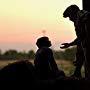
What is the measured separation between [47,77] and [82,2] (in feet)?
7.81

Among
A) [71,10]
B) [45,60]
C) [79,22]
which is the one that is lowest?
[45,60]

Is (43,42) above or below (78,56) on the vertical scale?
above

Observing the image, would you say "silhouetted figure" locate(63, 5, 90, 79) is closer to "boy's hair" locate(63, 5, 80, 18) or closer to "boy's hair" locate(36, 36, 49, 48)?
"boy's hair" locate(63, 5, 80, 18)

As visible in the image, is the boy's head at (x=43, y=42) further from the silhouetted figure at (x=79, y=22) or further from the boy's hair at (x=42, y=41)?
the silhouetted figure at (x=79, y=22)

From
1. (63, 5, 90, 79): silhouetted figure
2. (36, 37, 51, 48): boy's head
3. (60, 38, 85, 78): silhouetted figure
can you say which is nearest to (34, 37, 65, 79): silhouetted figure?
(36, 37, 51, 48): boy's head

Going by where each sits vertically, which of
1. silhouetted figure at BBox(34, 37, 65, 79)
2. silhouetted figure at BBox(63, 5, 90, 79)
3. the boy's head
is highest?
silhouetted figure at BBox(63, 5, 90, 79)

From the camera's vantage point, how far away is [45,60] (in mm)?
12742

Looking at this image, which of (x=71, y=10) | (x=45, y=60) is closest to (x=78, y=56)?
(x=45, y=60)

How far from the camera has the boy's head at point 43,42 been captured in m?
12.8

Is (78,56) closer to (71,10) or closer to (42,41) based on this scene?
(42,41)

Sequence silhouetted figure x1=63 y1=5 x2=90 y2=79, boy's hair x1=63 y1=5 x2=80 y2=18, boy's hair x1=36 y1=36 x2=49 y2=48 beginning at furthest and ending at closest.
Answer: boy's hair x1=36 y1=36 x2=49 y2=48
boy's hair x1=63 y1=5 x2=80 y2=18
silhouetted figure x1=63 y1=5 x2=90 y2=79

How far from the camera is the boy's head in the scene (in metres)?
12.8

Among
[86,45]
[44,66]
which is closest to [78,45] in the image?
[86,45]

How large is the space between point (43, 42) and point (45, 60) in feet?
1.46
